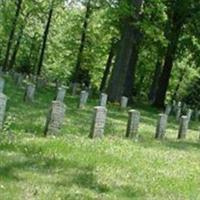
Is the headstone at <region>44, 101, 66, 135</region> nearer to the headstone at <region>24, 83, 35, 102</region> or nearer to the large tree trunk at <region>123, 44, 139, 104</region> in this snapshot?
the headstone at <region>24, 83, 35, 102</region>

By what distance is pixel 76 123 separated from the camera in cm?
2131

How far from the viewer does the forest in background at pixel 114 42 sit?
3531cm

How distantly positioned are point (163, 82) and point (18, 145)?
32831mm

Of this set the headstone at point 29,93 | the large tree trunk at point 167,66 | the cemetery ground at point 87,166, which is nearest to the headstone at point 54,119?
the cemetery ground at point 87,166

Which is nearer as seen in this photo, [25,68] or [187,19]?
[187,19]

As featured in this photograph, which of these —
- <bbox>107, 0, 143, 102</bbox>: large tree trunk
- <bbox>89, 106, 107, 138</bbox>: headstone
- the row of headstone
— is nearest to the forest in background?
<bbox>107, 0, 143, 102</bbox>: large tree trunk

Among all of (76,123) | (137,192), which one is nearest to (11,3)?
(76,123)

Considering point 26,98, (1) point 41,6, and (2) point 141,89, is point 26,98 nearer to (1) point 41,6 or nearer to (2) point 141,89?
(1) point 41,6

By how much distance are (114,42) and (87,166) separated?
44808 mm

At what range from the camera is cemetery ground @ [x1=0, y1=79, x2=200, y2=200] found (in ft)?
→ 36.3

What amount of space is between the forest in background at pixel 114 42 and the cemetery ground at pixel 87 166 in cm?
1561

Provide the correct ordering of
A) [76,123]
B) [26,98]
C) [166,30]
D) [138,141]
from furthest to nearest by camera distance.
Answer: [166,30] → [26,98] → [76,123] → [138,141]

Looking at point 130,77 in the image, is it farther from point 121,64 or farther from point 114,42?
point 114,42

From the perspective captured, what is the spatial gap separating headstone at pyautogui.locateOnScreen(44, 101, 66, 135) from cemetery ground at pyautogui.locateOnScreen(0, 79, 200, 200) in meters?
0.22
